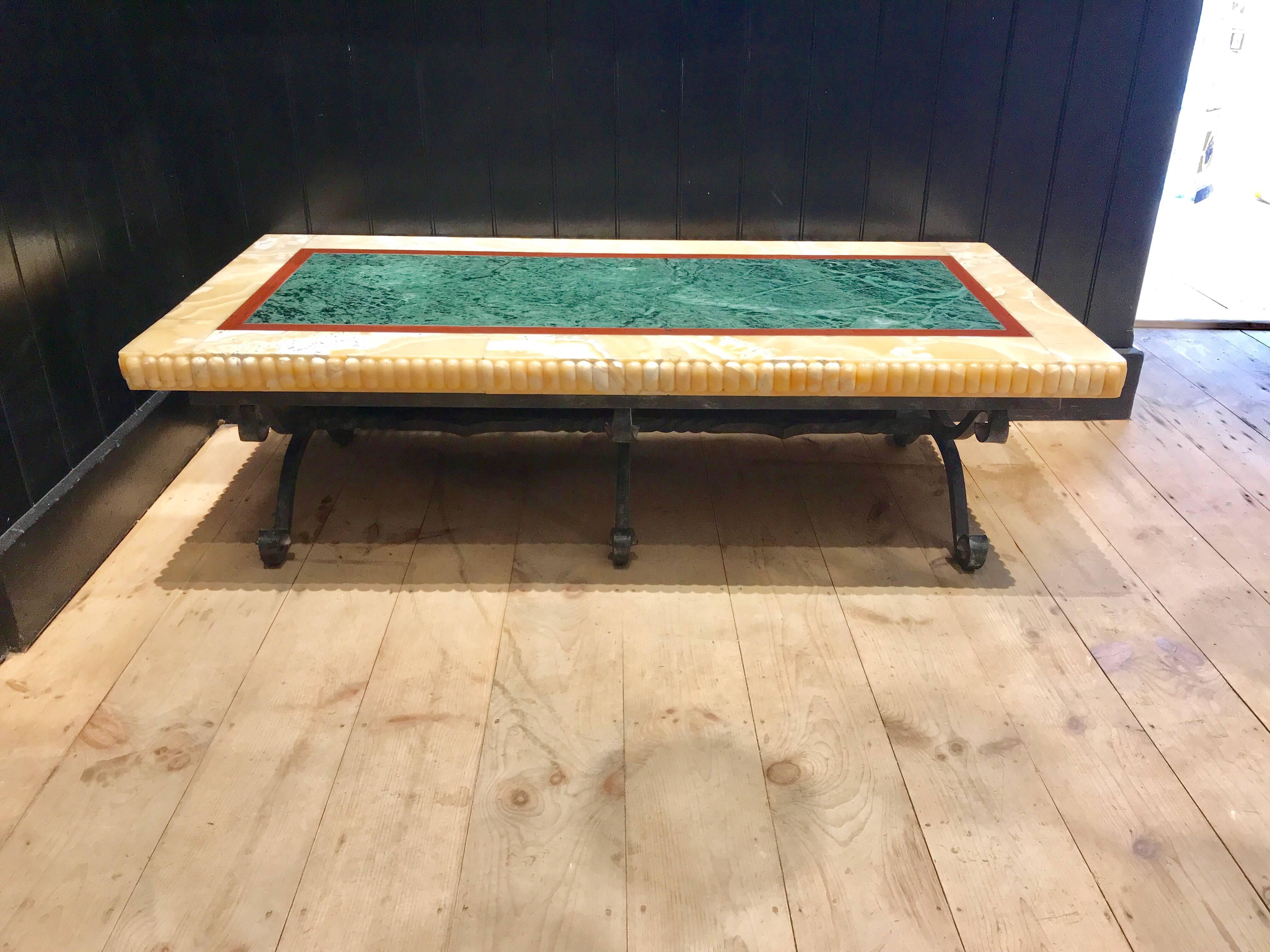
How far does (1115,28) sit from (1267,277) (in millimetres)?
1980

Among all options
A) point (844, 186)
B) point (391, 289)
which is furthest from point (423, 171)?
point (844, 186)

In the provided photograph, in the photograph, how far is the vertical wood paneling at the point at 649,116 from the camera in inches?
87.9

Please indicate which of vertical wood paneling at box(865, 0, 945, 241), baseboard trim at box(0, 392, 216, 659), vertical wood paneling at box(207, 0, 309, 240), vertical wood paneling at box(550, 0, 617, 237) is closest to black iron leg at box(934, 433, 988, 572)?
vertical wood paneling at box(865, 0, 945, 241)

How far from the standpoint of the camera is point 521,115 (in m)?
2.32

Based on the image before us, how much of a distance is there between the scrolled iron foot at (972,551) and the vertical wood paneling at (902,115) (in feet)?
2.86

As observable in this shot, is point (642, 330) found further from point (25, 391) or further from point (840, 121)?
point (25, 391)

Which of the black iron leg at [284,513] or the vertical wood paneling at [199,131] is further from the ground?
the vertical wood paneling at [199,131]

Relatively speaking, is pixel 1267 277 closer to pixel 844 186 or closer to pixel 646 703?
pixel 844 186

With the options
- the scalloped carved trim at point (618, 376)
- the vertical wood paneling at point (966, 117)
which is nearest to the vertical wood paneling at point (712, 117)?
the vertical wood paneling at point (966, 117)

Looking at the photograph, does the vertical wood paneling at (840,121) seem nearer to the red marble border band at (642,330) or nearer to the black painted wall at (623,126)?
the black painted wall at (623,126)

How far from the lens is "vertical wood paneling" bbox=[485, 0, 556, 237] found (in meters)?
2.23

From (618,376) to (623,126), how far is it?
0.90 metres

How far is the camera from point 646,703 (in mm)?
1643

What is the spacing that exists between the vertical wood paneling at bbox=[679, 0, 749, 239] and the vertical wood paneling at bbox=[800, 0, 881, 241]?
0.56ft
